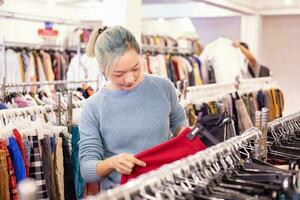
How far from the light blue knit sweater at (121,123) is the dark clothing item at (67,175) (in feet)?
1.45

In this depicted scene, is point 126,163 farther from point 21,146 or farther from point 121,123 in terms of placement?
point 21,146

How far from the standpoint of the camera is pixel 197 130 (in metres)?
1.50

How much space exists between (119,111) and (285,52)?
225 inches

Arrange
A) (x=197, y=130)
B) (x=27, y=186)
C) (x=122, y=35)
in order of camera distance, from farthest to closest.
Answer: (x=122, y=35)
(x=197, y=130)
(x=27, y=186)

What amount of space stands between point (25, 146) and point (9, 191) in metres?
0.22

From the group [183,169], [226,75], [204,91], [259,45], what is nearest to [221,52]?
[226,75]

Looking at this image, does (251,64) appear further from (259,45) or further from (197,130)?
(197,130)

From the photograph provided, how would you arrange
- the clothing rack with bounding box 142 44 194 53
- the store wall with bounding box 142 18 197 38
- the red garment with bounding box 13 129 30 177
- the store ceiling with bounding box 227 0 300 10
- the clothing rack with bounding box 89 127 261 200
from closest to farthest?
the clothing rack with bounding box 89 127 261 200, the red garment with bounding box 13 129 30 177, the clothing rack with bounding box 142 44 194 53, the store ceiling with bounding box 227 0 300 10, the store wall with bounding box 142 18 197 38

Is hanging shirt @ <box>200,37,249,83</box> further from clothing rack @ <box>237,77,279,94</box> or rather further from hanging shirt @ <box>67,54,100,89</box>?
hanging shirt @ <box>67,54,100,89</box>

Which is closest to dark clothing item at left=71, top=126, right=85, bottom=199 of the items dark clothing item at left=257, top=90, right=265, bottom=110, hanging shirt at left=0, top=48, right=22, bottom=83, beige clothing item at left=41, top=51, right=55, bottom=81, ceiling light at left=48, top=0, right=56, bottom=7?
dark clothing item at left=257, top=90, right=265, bottom=110

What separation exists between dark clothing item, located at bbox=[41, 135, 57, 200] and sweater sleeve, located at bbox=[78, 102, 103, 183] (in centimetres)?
38

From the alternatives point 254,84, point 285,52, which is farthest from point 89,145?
point 285,52

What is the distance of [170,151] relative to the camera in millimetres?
1494

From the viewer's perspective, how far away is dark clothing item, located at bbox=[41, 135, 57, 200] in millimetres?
2013
